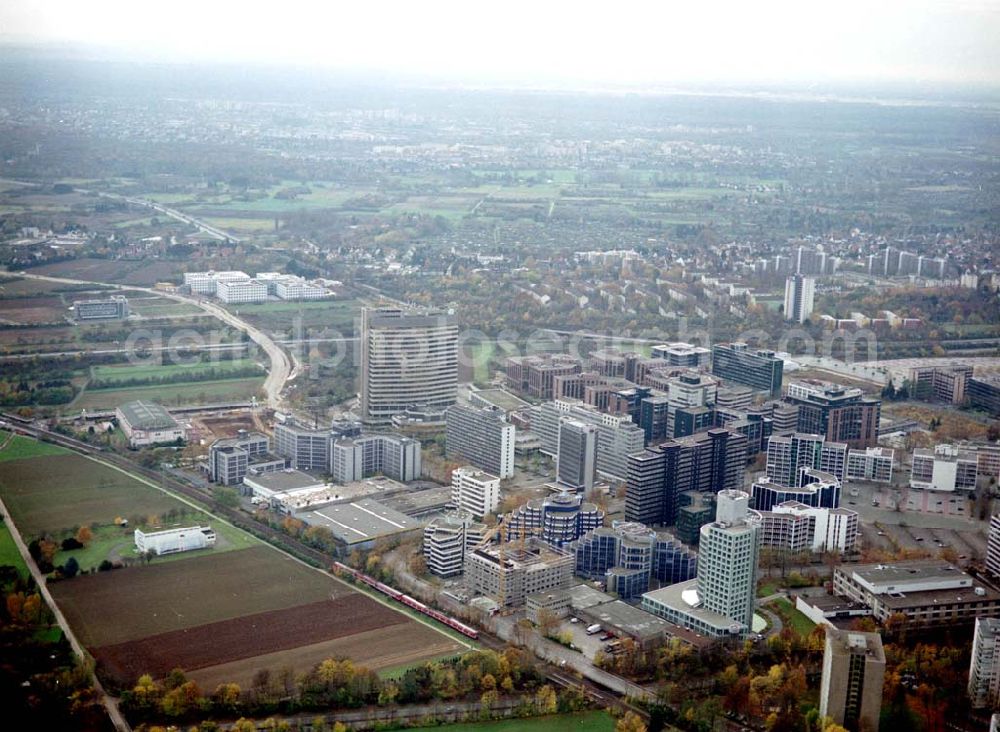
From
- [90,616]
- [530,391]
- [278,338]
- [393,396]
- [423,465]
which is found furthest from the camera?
[278,338]

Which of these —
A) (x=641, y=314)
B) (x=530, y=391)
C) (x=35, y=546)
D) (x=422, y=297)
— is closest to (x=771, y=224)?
(x=641, y=314)

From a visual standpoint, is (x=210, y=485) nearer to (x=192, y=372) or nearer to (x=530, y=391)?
(x=192, y=372)

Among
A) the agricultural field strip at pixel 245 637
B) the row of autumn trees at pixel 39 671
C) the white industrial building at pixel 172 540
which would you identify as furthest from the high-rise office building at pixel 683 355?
the row of autumn trees at pixel 39 671

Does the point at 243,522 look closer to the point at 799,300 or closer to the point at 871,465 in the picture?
the point at 871,465

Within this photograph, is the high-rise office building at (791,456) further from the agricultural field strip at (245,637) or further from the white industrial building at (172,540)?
the white industrial building at (172,540)

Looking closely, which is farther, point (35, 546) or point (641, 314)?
point (641, 314)

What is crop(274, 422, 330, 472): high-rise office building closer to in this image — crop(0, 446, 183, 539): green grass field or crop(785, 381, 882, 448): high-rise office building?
crop(0, 446, 183, 539): green grass field

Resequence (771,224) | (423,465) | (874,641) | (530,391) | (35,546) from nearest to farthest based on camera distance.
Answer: (874,641)
(35,546)
(423,465)
(530,391)
(771,224)
